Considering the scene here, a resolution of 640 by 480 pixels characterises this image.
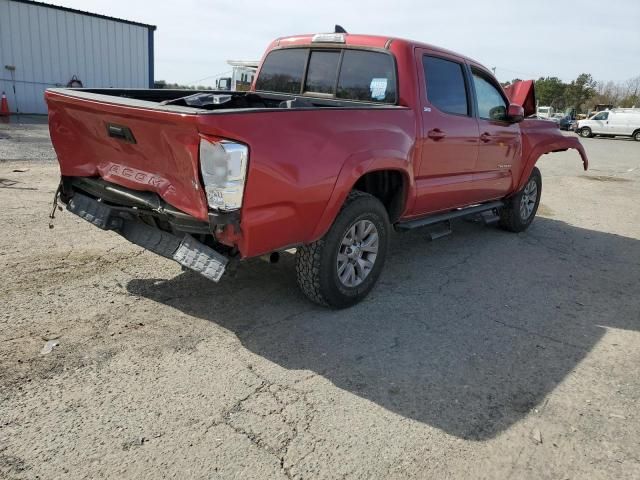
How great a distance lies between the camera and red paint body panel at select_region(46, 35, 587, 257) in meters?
2.96

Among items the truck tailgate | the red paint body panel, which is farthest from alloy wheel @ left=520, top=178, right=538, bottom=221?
the truck tailgate

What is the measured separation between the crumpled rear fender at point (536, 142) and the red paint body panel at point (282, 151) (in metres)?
1.86

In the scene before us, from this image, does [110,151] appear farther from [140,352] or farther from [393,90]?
[393,90]

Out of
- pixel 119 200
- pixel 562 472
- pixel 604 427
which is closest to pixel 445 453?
pixel 562 472

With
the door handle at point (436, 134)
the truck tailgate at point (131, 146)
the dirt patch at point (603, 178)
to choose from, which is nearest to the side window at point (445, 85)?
the door handle at point (436, 134)

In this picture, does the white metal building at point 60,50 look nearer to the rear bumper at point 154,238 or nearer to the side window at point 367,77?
the rear bumper at point 154,238

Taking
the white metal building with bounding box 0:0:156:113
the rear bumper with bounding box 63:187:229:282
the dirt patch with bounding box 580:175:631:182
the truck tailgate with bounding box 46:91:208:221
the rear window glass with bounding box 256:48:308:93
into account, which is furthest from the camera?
the white metal building with bounding box 0:0:156:113

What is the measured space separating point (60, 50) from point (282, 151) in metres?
18.8

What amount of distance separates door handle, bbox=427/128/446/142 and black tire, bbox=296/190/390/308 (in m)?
0.90

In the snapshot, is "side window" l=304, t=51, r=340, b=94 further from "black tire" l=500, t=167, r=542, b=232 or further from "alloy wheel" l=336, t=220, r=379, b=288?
"black tire" l=500, t=167, r=542, b=232

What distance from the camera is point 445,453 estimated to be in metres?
2.51

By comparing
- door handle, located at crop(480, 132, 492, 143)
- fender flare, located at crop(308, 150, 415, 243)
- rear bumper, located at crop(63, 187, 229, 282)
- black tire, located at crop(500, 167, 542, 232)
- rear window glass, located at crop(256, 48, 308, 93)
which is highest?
rear window glass, located at crop(256, 48, 308, 93)

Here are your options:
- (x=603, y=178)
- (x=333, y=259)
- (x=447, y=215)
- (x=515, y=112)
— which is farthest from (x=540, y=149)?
(x=603, y=178)

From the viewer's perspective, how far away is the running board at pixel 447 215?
457 centimetres
